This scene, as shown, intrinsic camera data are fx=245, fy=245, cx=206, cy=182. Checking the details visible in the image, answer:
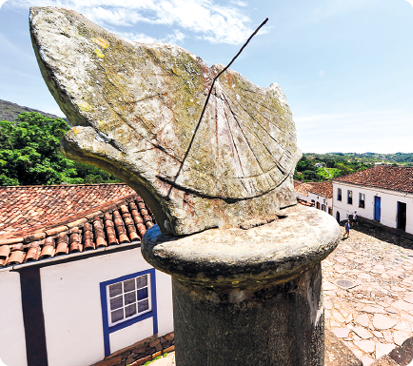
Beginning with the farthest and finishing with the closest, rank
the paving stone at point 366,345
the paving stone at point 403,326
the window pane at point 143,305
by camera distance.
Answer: the paving stone at point 403,326
the window pane at point 143,305
the paving stone at point 366,345

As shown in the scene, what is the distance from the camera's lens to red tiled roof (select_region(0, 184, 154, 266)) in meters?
4.40

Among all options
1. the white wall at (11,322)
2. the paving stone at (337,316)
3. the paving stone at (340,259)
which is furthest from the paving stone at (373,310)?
the white wall at (11,322)

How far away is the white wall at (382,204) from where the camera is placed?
49.8 ft

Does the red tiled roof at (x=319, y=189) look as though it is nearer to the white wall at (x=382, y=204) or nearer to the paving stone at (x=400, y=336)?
the white wall at (x=382, y=204)

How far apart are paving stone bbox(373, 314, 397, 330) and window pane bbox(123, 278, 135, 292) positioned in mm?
6134

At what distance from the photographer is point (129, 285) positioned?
18.5ft

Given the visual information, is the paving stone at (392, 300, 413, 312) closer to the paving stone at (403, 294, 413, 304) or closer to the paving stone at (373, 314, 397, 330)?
the paving stone at (403, 294, 413, 304)

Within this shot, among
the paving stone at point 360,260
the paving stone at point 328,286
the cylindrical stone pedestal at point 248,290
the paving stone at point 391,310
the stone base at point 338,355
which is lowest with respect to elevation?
the paving stone at point 360,260

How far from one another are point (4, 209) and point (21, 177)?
12257 mm

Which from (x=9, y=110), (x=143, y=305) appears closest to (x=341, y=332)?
(x=143, y=305)

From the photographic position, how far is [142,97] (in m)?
1.30

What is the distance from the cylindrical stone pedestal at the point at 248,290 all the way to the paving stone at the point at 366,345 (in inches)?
210

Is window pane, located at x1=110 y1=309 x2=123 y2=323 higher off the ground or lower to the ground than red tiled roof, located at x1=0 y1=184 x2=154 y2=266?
lower

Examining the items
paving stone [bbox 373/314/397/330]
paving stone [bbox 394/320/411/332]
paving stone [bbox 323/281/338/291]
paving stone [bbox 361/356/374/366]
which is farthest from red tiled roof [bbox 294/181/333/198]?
paving stone [bbox 361/356/374/366]
